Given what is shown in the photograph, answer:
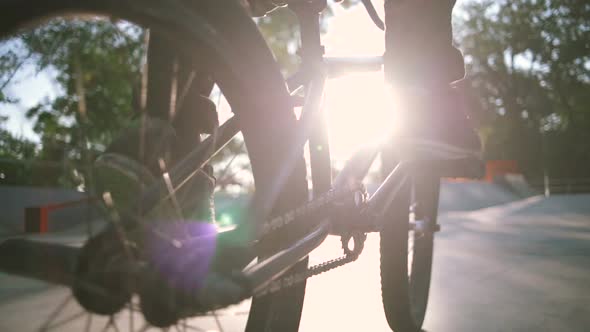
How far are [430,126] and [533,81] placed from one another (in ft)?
120

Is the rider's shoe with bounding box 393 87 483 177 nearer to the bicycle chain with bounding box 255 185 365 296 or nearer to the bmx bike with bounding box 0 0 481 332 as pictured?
the bmx bike with bounding box 0 0 481 332

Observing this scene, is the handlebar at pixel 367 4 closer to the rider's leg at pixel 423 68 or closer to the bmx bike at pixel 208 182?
the bmx bike at pixel 208 182

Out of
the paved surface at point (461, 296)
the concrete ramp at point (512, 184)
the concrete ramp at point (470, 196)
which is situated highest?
the paved surface at point (461, 296)

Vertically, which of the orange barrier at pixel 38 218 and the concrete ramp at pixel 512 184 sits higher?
the orange barrier at pixel 38 218

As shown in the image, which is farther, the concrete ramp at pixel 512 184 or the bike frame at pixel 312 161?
the concrete ramp at pixel 512 184

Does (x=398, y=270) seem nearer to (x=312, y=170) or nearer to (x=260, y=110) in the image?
(x=312, y=170)

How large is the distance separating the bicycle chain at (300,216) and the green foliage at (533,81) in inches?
1305

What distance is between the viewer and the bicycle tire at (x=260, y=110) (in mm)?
980

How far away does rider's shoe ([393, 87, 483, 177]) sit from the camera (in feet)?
6.23

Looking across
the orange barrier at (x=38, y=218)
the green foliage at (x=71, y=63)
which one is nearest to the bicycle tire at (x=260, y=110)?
the green foliage at (x=71, y=63)

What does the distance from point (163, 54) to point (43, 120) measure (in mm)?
343

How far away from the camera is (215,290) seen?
924 mm

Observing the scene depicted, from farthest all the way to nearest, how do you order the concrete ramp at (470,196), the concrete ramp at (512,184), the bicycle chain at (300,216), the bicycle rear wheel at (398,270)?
the concrete ramp at (512,184), the concrete ramp at (470,196), the bicycle rear wheel at (398,270), the bicycle chain at (300,216)

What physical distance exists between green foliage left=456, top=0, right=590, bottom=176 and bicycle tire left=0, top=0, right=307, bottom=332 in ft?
110
